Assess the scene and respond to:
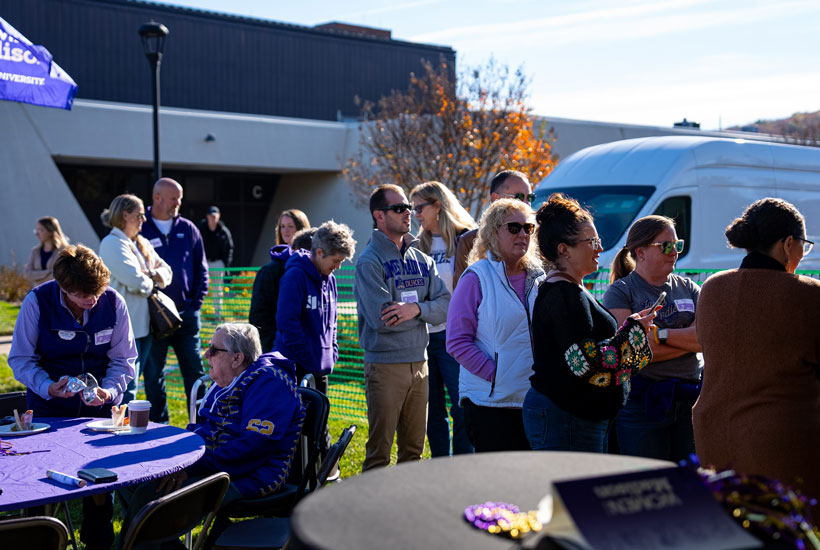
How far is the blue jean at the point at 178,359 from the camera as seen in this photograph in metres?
7.67

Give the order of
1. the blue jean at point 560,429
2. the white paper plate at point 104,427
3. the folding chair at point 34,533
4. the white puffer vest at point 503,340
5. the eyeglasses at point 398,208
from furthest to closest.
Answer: the eyeglasses at point 398,208, the white paper plate at point 104,427, the white puffer vest at point 503,340, the blue jean at point 560,429, the folding chair at point 34,533

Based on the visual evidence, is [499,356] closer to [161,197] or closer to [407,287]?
[407,287]

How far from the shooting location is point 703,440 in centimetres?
353

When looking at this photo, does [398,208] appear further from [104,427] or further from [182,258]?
[182,258]

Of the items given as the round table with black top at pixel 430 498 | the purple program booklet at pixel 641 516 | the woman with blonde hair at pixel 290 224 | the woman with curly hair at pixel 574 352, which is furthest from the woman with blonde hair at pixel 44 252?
the purple program booklet at pixel 641 516

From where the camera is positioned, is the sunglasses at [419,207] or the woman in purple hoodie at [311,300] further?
the sunglasses at [419,207]

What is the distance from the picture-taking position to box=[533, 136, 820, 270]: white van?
33.4 feet

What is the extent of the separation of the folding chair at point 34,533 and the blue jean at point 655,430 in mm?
2842

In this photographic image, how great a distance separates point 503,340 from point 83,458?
6.69 ft

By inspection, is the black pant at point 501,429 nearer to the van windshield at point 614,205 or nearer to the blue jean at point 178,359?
the blue jean at point 178,359

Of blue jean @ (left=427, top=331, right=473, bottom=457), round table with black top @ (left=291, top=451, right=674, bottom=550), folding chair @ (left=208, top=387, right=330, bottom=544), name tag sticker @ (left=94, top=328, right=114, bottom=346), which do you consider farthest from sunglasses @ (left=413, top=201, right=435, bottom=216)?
round table with black top @ (left=291, top=451, right=674, bottom=550)

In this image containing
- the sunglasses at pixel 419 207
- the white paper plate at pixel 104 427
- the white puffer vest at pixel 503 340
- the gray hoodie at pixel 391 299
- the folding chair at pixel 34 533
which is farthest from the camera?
the sunglasses at pixel 419 207

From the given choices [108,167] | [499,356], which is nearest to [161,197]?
[499,356]

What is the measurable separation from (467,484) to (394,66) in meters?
34.8
